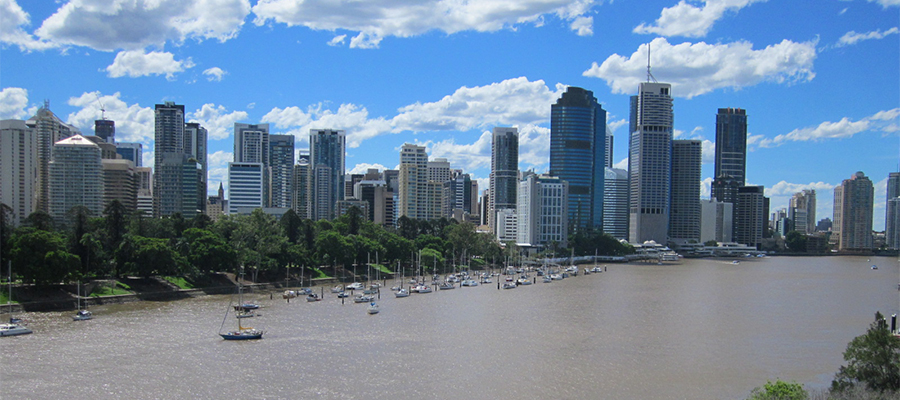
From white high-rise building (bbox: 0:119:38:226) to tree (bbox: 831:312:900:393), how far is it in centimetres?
15118

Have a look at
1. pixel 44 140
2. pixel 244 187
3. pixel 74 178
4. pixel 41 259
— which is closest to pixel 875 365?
pixel 41 259

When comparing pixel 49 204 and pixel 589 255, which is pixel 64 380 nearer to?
pixel 49 204

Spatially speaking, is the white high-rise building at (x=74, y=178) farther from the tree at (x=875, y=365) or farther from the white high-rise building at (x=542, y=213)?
the tree at (x=875, y=365)

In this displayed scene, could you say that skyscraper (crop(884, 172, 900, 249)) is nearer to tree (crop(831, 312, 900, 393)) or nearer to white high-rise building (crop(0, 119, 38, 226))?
tree (crop(831, 312, 900, 393))

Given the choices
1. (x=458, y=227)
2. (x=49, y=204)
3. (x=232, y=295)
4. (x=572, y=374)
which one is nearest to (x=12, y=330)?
(x=232, y=295)

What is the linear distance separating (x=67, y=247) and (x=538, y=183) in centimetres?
13499

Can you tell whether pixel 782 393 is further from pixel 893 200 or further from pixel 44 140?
pixel 44 140

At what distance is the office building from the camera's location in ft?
516

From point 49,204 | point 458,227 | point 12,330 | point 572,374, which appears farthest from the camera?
point 49,204

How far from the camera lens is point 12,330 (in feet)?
155

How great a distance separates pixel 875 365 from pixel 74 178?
499 ft

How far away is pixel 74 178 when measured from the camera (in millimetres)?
147125

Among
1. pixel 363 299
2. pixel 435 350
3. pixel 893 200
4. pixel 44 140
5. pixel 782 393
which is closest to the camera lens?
pixel 782 393

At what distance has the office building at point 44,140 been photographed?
157 meters
